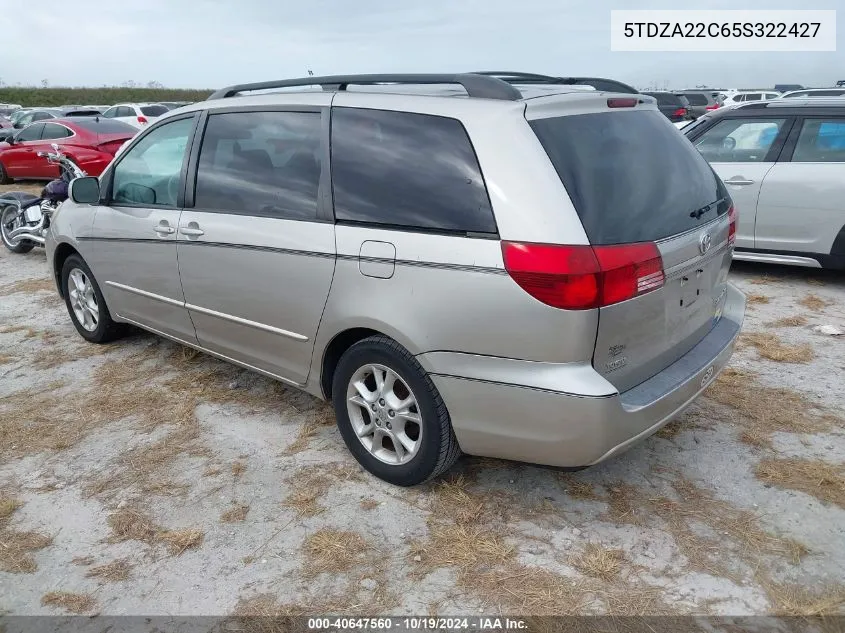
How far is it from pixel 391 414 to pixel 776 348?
305 cm

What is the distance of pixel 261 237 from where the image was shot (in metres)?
3.44

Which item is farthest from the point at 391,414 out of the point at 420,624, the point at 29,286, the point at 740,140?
the point at 29,286

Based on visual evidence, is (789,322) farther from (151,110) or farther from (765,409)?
(151,110)

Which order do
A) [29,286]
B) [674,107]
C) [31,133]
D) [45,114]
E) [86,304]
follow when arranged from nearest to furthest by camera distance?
[86,304] < [29,286] < [31,133] < [674,107] < [45,114]

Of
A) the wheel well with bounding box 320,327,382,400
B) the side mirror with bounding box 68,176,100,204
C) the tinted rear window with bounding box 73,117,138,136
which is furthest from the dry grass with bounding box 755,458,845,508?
the tinted rear window with bounding box 73,117,138,136

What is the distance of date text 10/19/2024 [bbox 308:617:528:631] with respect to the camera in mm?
2428

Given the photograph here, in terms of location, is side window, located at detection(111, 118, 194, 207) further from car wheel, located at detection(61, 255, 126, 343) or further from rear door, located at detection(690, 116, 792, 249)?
rear door, located at detection(690, 116, 792, 249)

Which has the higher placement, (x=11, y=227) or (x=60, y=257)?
(x=60, y=257)

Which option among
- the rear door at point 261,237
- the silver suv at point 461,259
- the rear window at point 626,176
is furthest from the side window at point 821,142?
the rear door at point 261,237

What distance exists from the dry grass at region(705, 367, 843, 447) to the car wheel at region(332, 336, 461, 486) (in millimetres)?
1740

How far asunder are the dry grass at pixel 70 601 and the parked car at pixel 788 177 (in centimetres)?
606

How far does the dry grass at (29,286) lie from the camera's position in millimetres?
7051

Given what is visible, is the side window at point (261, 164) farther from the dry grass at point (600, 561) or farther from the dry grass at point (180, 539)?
the dry grass at point (600, 561)

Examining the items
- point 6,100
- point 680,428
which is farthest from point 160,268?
point 6,100
